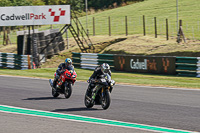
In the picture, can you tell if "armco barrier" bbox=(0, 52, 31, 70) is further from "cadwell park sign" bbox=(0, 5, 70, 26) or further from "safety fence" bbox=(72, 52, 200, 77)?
"safety fence" bbox=(72, 52, 200, 77)

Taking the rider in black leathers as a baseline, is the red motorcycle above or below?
below

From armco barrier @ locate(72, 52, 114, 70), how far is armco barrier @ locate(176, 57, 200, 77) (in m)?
5.49

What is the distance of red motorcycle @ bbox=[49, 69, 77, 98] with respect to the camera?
15.0m

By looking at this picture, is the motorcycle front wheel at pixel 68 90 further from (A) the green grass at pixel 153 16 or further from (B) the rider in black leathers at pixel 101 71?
(A) the green grass at pixel 153 16

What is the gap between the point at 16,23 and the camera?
32.8 metres

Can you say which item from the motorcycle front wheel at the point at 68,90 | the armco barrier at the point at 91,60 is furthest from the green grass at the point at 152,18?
the motorcycle front wheel at the point at 68,90

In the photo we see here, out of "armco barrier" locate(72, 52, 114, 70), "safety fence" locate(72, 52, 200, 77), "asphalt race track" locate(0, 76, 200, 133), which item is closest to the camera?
"asphalt race track" locate(0, 76, 200, 133)

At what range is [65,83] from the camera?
1523cm

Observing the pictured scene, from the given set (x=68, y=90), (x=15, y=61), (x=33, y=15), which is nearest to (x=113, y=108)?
(x=68, y=90)

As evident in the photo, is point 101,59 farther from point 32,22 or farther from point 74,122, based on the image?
point 74,122

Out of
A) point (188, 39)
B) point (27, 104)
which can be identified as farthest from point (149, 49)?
point (27, 104)

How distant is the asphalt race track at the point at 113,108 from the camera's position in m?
10.0

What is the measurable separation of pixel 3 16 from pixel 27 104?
1988 centimetres

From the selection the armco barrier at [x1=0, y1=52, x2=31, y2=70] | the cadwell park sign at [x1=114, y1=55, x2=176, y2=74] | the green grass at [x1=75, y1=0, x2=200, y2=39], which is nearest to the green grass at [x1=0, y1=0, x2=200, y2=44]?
the green grass at [x1=75, y1=0, x2=200, y2=39]
